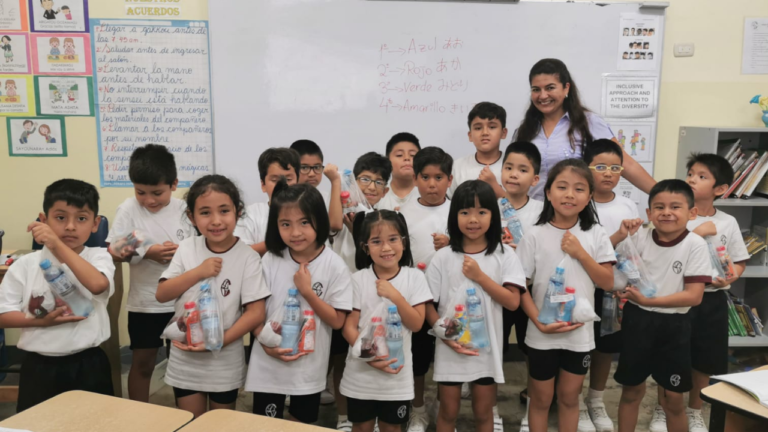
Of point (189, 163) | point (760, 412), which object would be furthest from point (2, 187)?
point (760, 412)

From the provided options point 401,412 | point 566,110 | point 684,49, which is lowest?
point 401,412

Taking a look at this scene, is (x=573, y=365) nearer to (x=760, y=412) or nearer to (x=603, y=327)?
(x=603, y=327)

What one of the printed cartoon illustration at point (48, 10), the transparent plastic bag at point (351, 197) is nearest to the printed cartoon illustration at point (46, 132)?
the printed cartoon illustration at point (48, 10)

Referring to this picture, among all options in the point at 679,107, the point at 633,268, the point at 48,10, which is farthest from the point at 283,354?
the point at 679,107

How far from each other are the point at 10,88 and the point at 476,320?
308 cm

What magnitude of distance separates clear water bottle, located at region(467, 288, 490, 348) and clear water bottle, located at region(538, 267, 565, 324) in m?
0.24

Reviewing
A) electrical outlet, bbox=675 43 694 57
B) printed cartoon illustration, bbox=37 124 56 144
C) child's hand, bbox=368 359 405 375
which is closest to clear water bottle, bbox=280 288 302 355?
child's hand, bbox=368 359 405 375

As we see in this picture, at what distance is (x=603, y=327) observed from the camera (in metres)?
2.54

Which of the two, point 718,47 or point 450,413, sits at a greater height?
point 718,47

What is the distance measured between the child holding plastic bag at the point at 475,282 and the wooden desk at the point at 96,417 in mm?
1015

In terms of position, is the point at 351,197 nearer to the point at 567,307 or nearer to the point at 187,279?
the point at 187,279

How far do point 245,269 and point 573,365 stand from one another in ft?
4.31

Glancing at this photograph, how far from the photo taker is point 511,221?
2.36 metres

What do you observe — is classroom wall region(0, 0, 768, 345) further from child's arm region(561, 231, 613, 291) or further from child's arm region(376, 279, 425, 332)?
child's arm region(376, 279, 425, 332)
